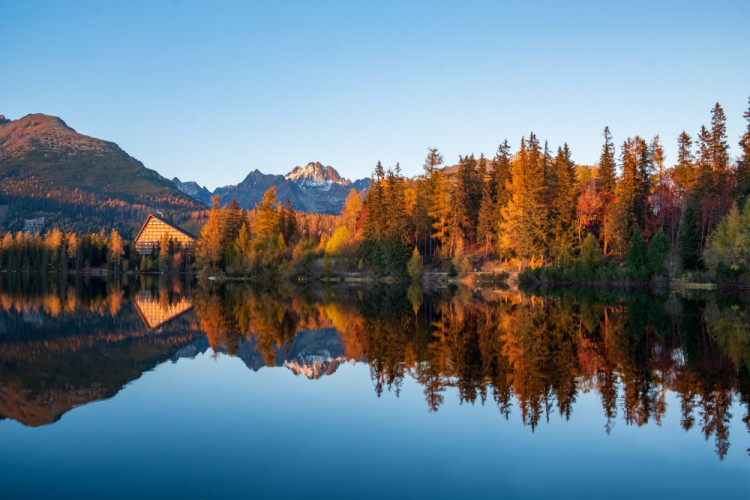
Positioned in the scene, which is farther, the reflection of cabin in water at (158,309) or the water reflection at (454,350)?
the reflection of cabin in water at (158,309)

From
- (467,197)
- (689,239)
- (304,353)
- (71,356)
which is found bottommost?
(304,353)

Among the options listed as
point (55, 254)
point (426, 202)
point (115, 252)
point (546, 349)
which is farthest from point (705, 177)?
point (55, 254)

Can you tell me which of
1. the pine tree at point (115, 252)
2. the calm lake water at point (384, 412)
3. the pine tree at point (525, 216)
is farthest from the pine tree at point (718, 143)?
the pine tree at point (115, 252)

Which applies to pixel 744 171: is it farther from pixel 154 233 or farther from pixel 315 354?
pixel 154 233

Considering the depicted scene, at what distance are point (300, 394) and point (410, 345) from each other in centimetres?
710

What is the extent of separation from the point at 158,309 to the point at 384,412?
29.7 metres

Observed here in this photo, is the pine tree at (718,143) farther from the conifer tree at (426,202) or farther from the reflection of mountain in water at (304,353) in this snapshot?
the reflection of mountain in water at (304,353)

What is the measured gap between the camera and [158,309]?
37.9m

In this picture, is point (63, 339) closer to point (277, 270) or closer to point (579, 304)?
point (579, 304)

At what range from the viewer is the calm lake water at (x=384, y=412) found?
8.65 metres

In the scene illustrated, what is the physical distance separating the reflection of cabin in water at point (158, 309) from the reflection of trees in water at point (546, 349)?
2521 mm

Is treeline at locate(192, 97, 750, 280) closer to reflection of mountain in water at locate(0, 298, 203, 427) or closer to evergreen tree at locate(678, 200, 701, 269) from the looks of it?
evergreen tree at locate(678, 200, 701, 269)

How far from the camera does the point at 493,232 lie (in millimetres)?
71125

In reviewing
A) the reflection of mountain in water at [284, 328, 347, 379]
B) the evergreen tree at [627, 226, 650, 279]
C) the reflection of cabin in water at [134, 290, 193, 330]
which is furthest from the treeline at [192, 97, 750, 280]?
the reflection of mountain in water at [284, 328, 347, 379]
